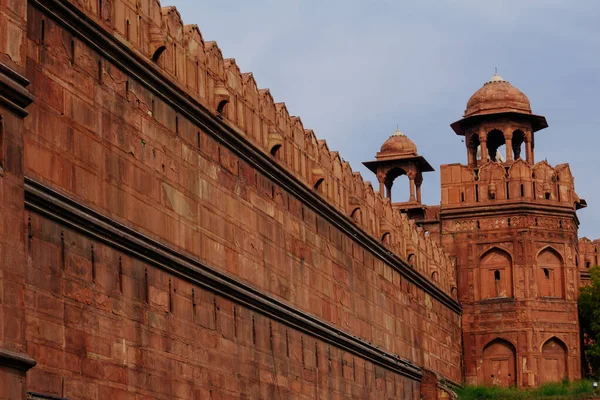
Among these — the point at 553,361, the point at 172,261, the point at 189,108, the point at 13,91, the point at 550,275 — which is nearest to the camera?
the point at 13,91

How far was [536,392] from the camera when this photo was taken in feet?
110

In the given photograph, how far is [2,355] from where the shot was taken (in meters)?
11.7

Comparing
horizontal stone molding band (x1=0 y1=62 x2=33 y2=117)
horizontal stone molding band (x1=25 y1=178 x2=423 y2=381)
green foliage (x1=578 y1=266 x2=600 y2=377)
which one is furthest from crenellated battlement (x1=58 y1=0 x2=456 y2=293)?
green foliage (x1=578 y1=266 x2=600 y2=377)

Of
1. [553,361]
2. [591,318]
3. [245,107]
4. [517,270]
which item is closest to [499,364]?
A: [553,361]

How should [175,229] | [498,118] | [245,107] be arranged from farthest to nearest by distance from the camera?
[498,118] < [245,107] < [175,229]

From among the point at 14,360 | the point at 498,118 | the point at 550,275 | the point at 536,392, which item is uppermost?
the point at 498,118

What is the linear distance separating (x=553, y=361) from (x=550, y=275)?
2139 mm

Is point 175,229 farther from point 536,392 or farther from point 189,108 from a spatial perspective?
point 536,392

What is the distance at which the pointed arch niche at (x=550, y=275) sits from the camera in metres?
35.6

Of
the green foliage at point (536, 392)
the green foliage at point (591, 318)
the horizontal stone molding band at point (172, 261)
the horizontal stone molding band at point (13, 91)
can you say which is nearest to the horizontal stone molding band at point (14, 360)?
the horizontal stone molding band at point (13, 91)

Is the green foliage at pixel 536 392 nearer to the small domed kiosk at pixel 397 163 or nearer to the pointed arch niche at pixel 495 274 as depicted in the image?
the pointed arch niche at pixel 495 274

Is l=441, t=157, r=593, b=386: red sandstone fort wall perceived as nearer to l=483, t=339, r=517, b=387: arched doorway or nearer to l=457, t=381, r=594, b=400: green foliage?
l=483, t=339, r=517, b=387: arched doorway

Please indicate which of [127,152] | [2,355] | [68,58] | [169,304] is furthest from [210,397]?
[2,355]

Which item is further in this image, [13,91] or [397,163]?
[397,163]
